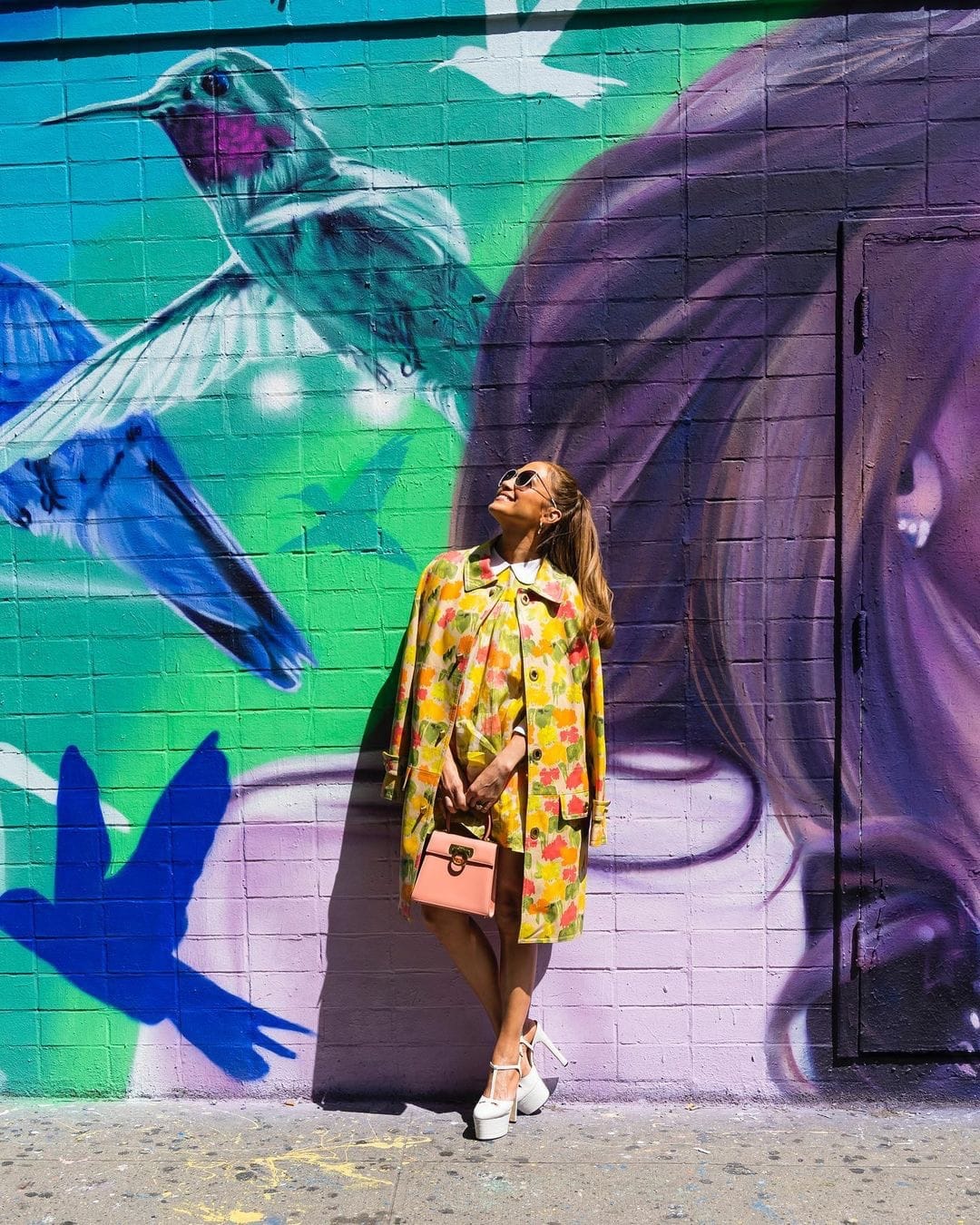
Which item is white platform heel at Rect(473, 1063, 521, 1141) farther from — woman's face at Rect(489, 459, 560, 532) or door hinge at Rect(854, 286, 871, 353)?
door hinge at Rect(854, 286, 871, 353)

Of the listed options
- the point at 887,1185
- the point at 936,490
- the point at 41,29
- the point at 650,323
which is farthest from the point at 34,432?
the point at 887,1185

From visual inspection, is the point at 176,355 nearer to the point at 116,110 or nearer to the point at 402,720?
the point at 116,110

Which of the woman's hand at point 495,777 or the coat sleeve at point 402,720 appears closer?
the woman's hand at point 495,777

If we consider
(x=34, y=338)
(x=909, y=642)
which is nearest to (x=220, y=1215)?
(x=909, y=642)

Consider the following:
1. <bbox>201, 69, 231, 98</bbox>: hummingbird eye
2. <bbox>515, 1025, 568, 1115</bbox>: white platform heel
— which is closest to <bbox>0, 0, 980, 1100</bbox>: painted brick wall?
<bbox>201, 69, 231, 98</bbox>: hummingbird eye

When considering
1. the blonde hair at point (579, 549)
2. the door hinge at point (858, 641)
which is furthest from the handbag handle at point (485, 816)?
the door hinge at point (858, 641)

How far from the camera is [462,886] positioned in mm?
3250

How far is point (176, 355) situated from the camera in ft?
12.3

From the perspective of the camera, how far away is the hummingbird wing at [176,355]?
3.72 meters

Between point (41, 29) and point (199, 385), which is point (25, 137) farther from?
point (199, 385)

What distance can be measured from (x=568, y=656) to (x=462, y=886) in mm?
772

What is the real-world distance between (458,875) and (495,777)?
31cm

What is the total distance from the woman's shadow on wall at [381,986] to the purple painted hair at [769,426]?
3.03 feet

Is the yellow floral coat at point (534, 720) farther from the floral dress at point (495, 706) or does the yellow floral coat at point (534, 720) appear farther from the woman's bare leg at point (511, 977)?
the woman's bare leg at point (511, 977)
